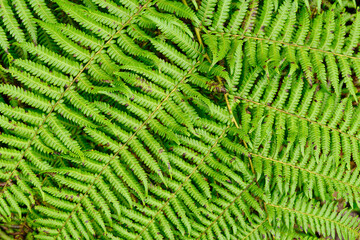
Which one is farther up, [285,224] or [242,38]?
[242,38]

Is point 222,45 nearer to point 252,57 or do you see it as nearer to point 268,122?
point 252,57

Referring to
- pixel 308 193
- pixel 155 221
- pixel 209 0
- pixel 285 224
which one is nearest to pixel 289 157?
pixel 308 193

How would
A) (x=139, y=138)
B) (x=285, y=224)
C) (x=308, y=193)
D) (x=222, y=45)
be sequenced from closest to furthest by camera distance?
(x=222, y=45)
(x=139, y=138)
(x=308, y=193)
(x=285, y=224)

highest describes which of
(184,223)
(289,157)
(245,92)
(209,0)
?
(209,0)

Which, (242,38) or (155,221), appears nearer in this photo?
(242,38)

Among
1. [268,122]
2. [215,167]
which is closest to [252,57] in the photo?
[268,122]

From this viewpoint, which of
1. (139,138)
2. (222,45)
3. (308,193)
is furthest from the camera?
(308,193)
